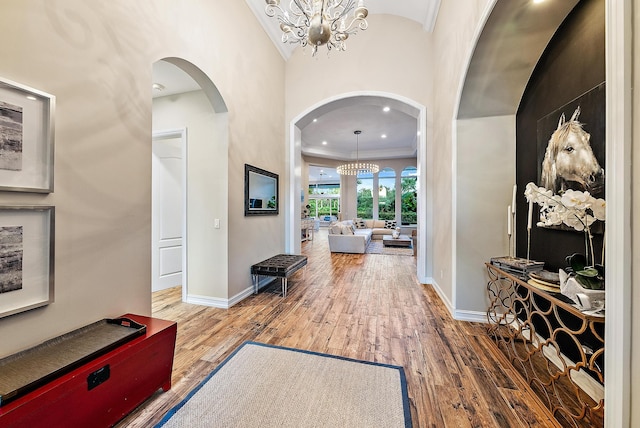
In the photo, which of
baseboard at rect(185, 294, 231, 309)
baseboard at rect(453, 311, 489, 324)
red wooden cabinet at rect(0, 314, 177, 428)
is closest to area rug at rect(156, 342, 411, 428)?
red wooden cabinet at rect(0, 314, 177, 428)

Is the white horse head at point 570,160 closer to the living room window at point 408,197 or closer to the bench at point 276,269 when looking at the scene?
the bench at point 276,269

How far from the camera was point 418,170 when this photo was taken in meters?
4.60

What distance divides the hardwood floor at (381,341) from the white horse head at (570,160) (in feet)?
4.91

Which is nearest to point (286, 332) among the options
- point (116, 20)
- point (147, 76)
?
point (147, 76)

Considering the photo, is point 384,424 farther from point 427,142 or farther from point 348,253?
point 348,253

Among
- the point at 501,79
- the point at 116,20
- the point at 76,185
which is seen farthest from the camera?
the point at 501,79

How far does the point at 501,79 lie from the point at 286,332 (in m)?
→ 3.32

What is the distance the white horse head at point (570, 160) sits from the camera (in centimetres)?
166

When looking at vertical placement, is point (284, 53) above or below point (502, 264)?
above

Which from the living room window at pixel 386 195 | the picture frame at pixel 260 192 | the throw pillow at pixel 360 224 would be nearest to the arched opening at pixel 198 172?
the picture frame at pixel 260 192

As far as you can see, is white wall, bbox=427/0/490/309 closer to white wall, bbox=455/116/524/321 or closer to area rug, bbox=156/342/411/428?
white wall, bbox=455/116/524/321

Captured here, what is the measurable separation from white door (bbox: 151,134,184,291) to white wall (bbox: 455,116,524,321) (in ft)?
12.9

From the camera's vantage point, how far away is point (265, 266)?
3.65 metres

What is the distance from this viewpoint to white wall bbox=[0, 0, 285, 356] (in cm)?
138
